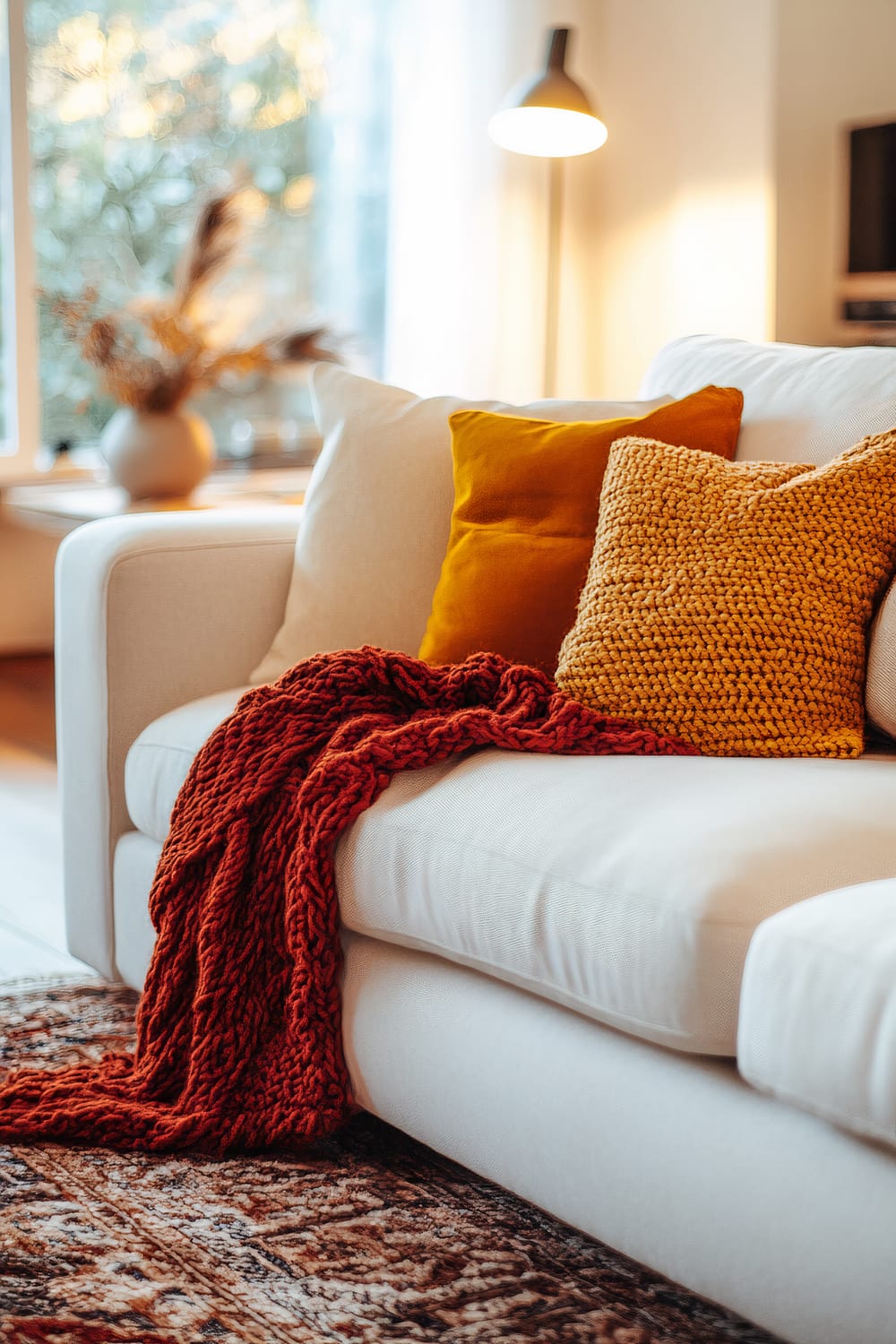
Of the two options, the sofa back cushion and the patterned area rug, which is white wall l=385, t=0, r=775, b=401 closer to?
the sofa back cushion

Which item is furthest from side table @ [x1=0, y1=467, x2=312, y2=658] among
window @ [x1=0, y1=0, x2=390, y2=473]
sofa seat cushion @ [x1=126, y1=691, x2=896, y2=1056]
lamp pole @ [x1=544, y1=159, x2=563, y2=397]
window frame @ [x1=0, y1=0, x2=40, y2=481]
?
sofa seat cushion @ [x1=126, y1=691, x2=896, y2=1056]

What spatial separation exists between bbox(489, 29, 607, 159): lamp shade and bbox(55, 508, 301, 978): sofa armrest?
1.56m

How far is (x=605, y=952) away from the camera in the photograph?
1278mm

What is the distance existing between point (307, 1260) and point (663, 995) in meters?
0.46

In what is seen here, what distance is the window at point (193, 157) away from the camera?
162 inches

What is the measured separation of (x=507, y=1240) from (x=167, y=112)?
3.62 meters

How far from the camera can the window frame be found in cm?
398

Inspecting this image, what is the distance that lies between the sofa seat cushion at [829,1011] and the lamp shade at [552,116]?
248cm

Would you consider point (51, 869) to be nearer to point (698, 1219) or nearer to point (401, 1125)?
point (401, 1125)

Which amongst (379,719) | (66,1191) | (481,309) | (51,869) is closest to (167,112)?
(481,309)

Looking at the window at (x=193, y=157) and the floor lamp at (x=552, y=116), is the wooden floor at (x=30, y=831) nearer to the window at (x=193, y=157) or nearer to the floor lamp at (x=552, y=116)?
the window at (x=193, y=157)

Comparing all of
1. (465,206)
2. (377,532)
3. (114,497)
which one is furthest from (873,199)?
(377,532)

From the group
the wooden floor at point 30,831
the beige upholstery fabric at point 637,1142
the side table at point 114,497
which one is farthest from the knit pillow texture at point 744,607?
the side table at point 114,497

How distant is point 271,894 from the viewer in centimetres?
162
